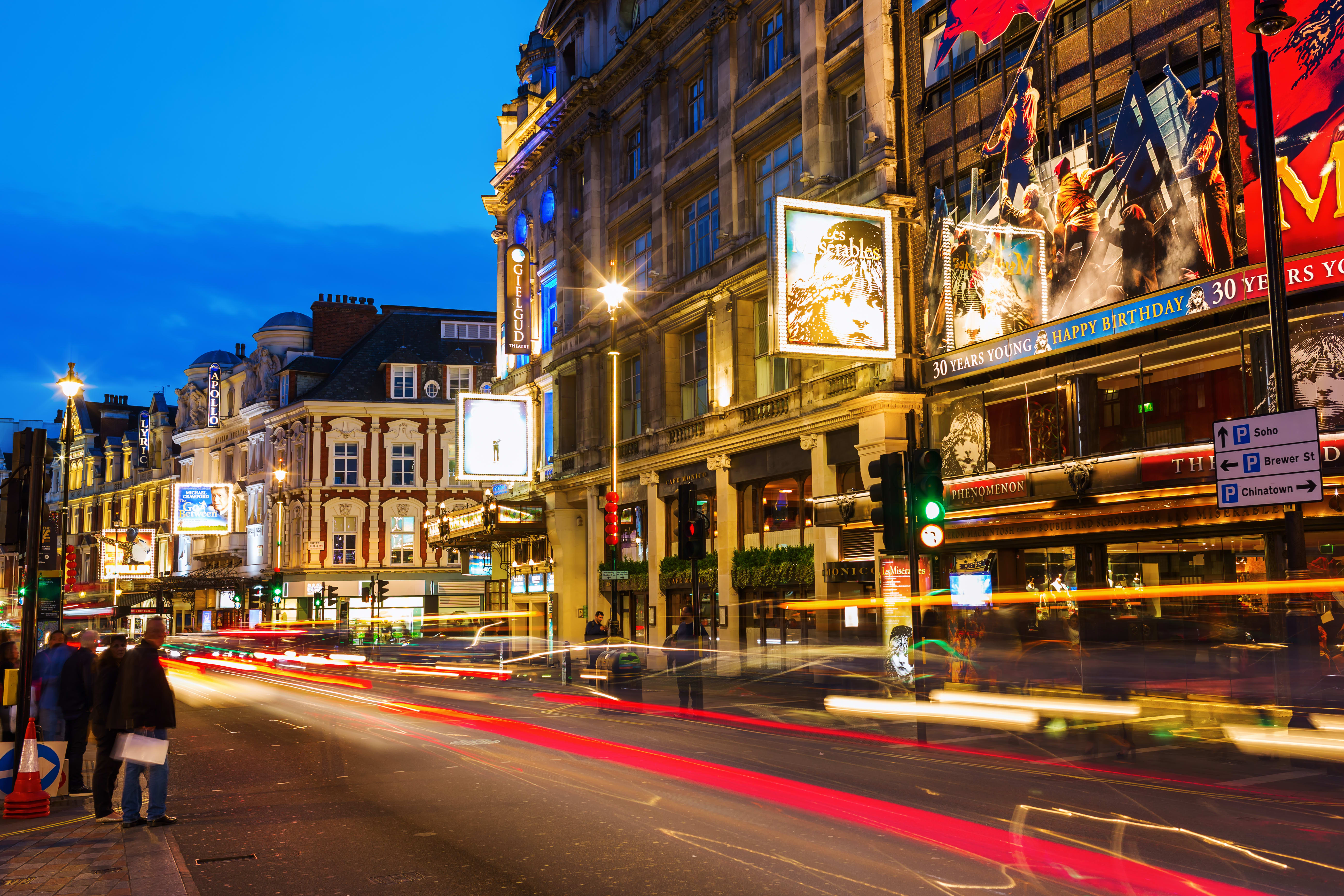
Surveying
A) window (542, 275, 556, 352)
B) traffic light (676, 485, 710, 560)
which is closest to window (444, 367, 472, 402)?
window (542, 275, 556, 352)

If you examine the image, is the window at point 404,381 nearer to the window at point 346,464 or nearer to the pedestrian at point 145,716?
the window at point 346,464

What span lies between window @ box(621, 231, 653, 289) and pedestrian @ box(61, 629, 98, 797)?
27828 mm

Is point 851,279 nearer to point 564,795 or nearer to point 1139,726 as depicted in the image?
point 1139,726

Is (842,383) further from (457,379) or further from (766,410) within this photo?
(457,379)

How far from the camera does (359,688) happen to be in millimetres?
32125

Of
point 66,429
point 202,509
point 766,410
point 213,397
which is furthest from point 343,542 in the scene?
point 766,410

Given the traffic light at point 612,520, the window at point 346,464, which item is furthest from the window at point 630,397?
the window at point 346,464

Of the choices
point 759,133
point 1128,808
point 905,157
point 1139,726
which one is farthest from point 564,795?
point 759,133

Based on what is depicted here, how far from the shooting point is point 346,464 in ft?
239

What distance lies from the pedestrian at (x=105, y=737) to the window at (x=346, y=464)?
2427 inches

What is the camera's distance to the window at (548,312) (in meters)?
48.3

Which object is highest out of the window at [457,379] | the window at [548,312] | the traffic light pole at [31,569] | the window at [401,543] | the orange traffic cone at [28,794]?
the window at [457,379]

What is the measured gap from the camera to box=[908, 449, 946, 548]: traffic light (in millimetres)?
16016

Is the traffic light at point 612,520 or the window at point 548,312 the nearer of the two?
the traffic light at point 612,520
